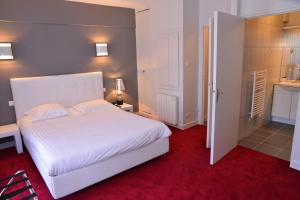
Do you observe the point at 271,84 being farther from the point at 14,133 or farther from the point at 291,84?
the point at 14,133

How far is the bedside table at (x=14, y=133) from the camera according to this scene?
11.2 ft

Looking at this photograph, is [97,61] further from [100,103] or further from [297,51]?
[297,51]

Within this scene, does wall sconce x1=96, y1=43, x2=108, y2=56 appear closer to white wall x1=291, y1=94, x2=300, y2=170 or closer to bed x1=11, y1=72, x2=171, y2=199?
bed x1=11, y1=72, x2=171, y2=199

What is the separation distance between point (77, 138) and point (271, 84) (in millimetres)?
4040

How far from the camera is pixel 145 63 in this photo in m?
5.13

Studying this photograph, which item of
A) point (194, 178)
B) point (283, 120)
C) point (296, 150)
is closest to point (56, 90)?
point (194, 178)

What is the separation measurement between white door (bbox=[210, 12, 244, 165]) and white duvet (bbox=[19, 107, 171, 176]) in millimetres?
790

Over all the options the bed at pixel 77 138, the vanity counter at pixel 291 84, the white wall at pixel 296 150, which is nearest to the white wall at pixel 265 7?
the white wall at pixel 296 150

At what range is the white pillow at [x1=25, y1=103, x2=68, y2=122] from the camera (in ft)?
11.9

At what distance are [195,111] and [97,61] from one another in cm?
244

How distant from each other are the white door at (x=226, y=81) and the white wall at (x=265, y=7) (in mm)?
206

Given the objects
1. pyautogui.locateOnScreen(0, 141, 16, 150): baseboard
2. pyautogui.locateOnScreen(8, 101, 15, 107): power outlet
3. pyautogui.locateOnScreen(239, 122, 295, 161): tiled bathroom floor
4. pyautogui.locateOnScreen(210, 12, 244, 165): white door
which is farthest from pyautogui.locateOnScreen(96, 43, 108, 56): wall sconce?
pyautogui.locateOnScreen(239, 122, 295, 161): tiled bathroom floor

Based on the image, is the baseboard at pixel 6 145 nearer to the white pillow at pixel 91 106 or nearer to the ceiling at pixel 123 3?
the white pillow at pixel 91 106

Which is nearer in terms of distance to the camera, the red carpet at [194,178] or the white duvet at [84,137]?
the white duvet at [84,137]
